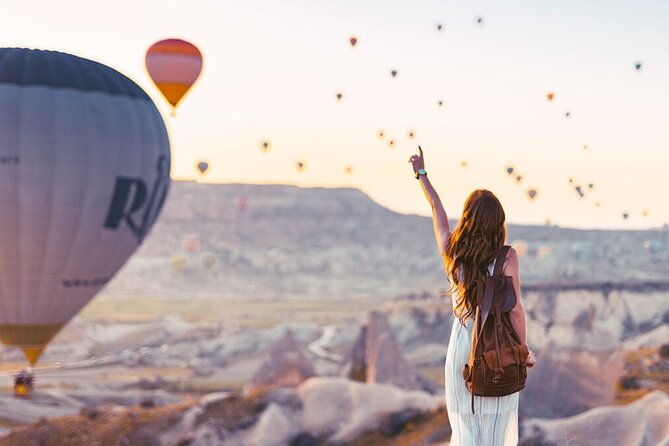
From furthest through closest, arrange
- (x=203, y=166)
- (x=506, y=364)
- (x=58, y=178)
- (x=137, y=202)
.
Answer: (x=203, y=166) < (x=137, y=202) < (x=58, y=178) < (x=506, y=364)

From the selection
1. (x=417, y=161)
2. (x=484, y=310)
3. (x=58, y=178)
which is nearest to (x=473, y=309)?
(x=484, y=310)

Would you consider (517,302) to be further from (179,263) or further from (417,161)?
(179,263)

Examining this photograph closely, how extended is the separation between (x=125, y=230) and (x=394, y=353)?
35.1m

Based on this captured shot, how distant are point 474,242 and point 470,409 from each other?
0.93 metres

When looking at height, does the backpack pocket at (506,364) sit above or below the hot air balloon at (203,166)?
below

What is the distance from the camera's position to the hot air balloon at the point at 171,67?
4169cm

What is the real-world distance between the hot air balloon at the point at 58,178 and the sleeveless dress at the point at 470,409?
90.0 feet

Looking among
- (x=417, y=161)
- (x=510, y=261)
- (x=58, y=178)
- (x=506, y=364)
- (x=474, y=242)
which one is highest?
(x=58, y=178)

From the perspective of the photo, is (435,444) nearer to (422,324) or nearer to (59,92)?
(59,92)

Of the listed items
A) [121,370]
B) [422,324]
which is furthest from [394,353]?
[422,324]

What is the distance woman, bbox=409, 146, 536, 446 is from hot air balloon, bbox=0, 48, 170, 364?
2744 cm

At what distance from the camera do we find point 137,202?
34.8m

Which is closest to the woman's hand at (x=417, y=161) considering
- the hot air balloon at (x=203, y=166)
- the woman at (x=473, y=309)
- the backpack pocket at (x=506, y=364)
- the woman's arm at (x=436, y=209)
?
the woman's arm at (x=436, y=209)

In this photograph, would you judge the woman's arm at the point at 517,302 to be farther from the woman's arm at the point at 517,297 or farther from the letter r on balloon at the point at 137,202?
the letter r on balloon at the point at 137,202
